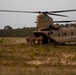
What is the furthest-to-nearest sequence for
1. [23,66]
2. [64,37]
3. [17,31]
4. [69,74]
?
[17,31]
[64,37]
[23,66]
[69,74]

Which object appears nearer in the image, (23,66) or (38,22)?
(23,66)

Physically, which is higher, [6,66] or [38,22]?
[38,22]

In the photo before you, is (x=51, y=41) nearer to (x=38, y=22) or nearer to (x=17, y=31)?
(x=38, y=22)

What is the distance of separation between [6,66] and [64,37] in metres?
16.6

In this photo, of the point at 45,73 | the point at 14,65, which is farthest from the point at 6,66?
the point at 45,73

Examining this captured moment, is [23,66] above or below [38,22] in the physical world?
below

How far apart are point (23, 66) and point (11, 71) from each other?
1.95 meters

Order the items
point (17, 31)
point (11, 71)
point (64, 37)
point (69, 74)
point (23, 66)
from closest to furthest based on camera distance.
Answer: point (69, 74) → point (11, 71) → point (23, 66) → point (64, 37) → point (17, 31)

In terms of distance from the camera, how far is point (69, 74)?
43.4 feet

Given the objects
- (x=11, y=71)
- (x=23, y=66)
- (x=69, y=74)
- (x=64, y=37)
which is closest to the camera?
(x=69, y=74)

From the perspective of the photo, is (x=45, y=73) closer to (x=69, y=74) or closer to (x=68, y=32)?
(x=69, y=74)

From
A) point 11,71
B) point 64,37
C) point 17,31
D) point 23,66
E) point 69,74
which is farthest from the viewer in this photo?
point 17,31

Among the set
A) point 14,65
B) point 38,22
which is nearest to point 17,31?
point 38,22

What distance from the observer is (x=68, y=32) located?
32219 millimetres
